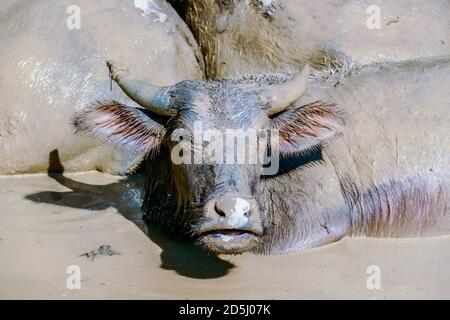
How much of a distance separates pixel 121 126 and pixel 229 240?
54.8 inches

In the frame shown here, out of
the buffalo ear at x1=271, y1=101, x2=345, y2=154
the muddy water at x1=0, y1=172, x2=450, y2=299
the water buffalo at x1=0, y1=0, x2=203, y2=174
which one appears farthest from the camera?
the water buffalo at x1=0, y1=0, x2=203, y2=174

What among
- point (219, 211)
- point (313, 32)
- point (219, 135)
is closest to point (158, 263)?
point (219, 211)

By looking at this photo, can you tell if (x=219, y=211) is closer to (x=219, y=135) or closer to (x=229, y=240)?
(x=229, y=240)

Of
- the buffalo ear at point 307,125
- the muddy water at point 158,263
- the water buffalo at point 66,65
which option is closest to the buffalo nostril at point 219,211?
the muddy water at point 158,263

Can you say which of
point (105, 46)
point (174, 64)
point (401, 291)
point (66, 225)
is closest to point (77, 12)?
point (105, 46)

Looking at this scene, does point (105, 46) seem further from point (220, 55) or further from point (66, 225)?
point (66, 225)

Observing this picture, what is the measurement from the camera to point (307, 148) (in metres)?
A: 6.88

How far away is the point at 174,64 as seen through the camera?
8.96m

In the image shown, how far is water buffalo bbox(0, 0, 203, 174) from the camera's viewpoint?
8.27 m

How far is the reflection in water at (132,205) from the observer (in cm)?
649

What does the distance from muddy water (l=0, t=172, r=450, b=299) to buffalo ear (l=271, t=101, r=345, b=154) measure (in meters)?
0.70

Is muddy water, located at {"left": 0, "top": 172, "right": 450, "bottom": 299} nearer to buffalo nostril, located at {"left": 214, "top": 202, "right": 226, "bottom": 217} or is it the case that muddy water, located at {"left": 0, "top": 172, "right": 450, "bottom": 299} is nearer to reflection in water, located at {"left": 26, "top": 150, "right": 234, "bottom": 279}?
reflection in water, located at {"left": 26, "top": 150, "right": 234, "bottom": 279}

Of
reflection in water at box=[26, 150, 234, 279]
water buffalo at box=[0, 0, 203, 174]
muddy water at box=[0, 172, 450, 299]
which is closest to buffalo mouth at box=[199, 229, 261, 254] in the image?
muddy water at box=[0, 172, 450, 299]

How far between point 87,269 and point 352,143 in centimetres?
212
